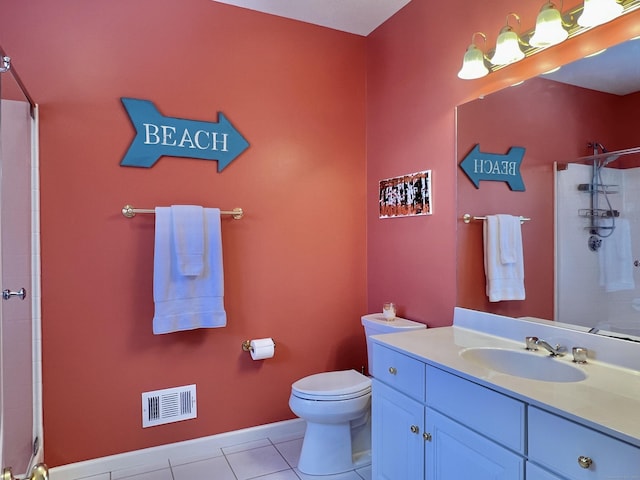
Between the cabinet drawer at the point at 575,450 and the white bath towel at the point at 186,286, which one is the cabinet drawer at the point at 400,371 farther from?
the white bath towel at the point at 186,286

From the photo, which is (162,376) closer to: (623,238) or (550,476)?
(550,476)

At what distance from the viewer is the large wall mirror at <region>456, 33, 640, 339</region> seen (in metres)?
1.35

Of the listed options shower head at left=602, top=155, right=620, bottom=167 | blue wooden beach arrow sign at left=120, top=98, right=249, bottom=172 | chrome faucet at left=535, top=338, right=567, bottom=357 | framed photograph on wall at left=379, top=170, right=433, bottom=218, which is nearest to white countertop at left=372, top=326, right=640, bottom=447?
chrome faucet at left=535, top=338, right=567, bottom=357

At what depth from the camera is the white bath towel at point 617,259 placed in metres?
1.35

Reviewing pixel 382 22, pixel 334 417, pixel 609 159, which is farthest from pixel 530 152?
pixel 334 417

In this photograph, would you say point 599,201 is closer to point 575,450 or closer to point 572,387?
point 572,387

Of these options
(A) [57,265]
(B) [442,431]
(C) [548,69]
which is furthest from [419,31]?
(A) [57,265]

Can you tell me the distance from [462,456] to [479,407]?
7.5 inches

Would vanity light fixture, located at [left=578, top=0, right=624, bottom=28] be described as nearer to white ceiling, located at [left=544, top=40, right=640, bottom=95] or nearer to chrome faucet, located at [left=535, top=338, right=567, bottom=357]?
white ceiling, located at [left=544, top=40, right=640, bottom=95]

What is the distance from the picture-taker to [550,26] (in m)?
1.43

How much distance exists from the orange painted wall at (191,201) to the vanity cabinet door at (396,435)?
36.2 inches

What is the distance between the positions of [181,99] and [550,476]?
2295 millimetres

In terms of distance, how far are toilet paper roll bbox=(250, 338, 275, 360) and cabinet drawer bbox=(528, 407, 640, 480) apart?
1.54 meters

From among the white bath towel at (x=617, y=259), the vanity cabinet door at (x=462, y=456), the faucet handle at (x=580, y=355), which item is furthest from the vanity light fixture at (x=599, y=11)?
the vanity cabinet door at (x=462, y=456)
